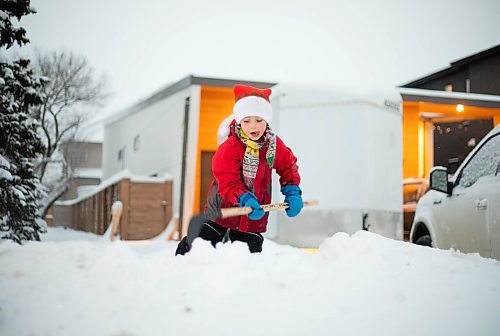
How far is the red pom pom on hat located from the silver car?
5.30 feet

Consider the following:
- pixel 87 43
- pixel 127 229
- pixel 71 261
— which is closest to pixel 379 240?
pixel 71 261

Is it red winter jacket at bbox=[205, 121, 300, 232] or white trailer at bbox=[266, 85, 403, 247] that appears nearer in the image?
red winter jacket at bbox=[205, 121, 300, 232]

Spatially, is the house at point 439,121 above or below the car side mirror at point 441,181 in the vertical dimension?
above

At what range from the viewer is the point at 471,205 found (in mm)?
3516

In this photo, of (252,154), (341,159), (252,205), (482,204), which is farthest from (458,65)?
(252,205)

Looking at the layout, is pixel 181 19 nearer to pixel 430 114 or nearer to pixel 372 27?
pixel 372 27

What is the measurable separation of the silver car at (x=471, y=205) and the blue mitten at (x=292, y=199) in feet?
4.31

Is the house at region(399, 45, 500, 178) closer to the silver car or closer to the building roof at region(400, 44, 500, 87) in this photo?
the building roof at region(400, 44, 500, 87)

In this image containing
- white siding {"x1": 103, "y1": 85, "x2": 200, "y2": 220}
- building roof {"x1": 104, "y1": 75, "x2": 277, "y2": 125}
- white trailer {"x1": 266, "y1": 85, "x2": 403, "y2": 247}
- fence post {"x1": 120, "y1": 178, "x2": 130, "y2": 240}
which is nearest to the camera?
white trailer {"x1": 266, "y1": 85, "x2": 403, "y2": 247}

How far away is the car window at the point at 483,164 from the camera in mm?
3412

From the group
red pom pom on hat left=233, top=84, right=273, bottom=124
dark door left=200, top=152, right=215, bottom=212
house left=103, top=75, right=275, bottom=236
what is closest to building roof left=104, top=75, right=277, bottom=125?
house left=103, top=75, right=275, bottom=236

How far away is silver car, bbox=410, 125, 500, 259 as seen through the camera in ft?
10.4

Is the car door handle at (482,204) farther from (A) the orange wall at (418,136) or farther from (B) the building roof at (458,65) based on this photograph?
(A) the orange wall at (418,136)

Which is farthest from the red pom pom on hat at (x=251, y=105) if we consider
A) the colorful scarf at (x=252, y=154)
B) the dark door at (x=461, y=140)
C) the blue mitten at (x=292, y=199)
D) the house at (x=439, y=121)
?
the house at (x=439, y=121)
